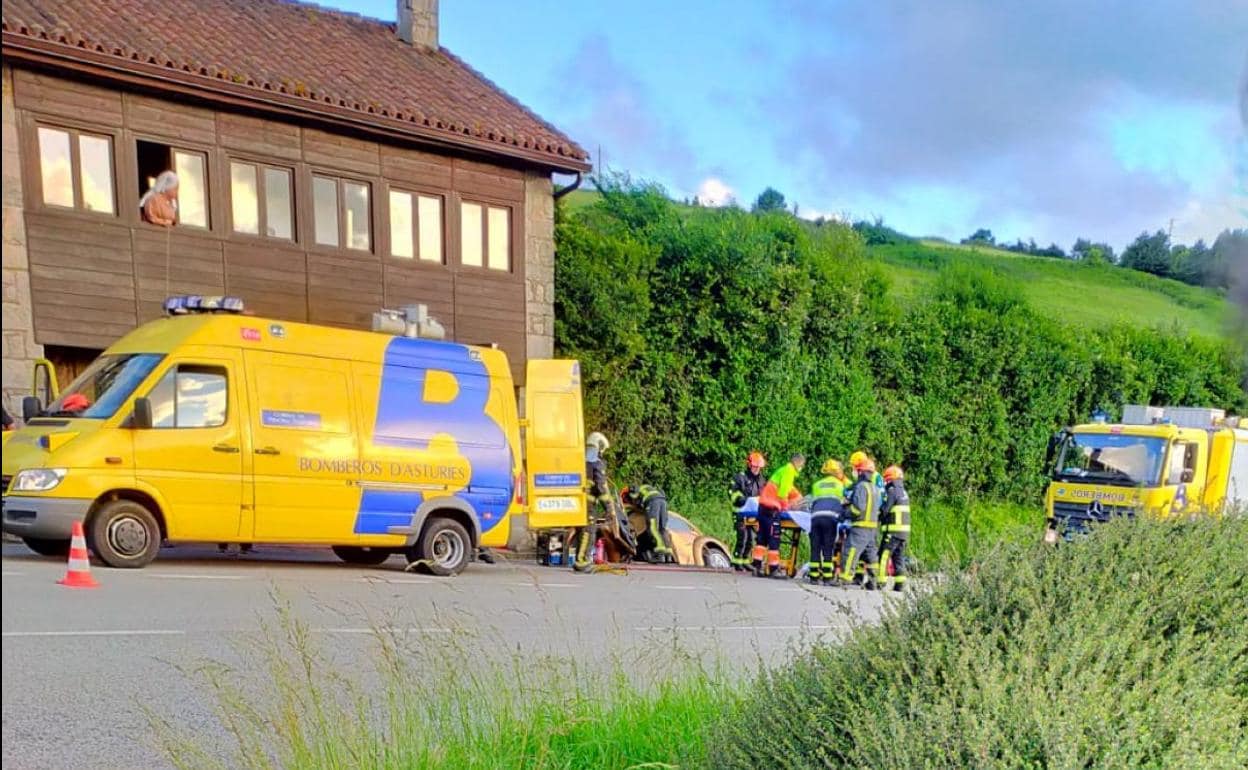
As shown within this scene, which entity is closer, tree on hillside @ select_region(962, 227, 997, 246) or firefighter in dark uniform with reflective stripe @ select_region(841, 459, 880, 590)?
firefighter in dark uniform with reflective stripe @ select_region(841, 459, 880, 590)

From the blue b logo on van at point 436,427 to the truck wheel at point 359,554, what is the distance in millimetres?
176

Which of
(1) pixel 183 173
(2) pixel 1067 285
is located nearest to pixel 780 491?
(1) pixel 183 173

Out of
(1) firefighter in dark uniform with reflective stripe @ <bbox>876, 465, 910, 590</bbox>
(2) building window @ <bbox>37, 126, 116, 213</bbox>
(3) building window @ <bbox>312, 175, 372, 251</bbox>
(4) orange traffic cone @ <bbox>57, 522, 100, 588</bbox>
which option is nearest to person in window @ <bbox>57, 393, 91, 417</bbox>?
(4) orange traffic cone @ <bbox>57, 522, 100, 588</bbox>

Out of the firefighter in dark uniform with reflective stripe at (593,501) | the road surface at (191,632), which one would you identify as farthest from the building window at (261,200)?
the road surface at (191,632)

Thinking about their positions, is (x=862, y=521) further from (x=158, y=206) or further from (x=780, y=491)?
(x=158, y=206)

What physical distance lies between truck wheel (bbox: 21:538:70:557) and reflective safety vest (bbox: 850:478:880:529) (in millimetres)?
9304

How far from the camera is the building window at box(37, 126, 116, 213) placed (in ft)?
33.9

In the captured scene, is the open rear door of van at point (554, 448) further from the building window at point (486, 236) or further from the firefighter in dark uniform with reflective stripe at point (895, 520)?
the firefighter in dark uniform with reflective stripe at point (895, 520)

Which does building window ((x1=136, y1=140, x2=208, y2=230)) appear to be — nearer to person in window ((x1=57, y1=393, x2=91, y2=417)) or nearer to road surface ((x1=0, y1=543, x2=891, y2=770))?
person in window ((x1=57, y1=393, x2=91, y2=417))

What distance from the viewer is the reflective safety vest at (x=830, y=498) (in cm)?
A: 1124

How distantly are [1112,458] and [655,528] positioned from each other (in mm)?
7567

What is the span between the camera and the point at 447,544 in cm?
889

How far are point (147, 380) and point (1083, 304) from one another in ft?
83.3

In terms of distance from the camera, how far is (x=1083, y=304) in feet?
82.1
